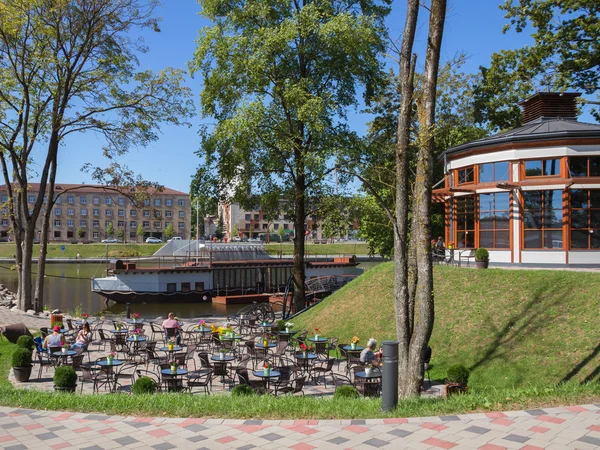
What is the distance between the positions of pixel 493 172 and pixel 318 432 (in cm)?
1682

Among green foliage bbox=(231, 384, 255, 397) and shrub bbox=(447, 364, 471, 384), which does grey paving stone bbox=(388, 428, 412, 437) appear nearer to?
green foliage bbox=(231, 384, 255, 397)

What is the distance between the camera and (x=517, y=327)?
14945 millimetres

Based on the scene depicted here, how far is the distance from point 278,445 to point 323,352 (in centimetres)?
909

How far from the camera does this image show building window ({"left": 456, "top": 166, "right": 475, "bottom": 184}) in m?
22.1

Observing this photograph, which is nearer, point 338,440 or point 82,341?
point 338,440

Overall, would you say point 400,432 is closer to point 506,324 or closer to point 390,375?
point 390,375

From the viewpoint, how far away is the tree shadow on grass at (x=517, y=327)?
564 inches

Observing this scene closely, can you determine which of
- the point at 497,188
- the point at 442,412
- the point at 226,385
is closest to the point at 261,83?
the point at 497,188

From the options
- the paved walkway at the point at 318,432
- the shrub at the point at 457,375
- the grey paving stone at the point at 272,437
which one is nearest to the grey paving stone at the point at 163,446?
the paved walkway at the point at 318,432

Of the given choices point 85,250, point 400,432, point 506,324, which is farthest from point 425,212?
point 85,250

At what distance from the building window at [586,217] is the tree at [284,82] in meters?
8.92

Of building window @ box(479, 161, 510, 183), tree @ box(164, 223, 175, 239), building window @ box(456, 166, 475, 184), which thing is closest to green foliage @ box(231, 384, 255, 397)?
building window @ box(479, 161, 510, 183)

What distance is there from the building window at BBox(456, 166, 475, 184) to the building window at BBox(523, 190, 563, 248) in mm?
2562

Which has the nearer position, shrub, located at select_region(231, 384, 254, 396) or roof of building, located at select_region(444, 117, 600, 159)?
shrub, located at select_region(231, 384, 254, 396)
